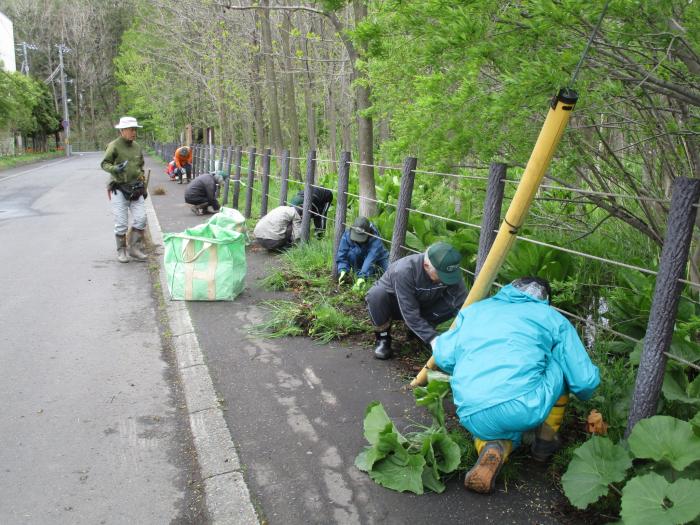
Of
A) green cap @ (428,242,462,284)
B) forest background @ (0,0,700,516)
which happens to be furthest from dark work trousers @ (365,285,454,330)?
forest background @ (0,0,700,516)

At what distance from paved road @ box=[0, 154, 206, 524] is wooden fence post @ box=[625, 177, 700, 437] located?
235 cm

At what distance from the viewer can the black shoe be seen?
3461mm

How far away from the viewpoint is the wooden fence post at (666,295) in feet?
10.2

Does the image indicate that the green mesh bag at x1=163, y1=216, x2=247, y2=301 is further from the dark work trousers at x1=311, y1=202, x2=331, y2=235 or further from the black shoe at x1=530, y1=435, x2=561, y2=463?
the black shoe at x1=530, y1=435, x2=561, y2=463

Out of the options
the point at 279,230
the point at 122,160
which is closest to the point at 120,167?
the point at 122,160

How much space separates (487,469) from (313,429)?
Result: 1.18 m

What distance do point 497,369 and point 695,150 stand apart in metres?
2.77

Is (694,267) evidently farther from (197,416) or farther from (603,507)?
(197,416)

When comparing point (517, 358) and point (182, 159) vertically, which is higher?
point (182, 159)

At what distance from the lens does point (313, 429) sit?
3.95m

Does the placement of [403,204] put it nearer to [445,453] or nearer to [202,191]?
[445,453]

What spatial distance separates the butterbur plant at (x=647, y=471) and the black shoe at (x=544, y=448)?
36 cm

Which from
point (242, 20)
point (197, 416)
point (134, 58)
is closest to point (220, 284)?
point (197, 416)

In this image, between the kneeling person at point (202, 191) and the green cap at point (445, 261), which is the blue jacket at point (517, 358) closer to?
the green cap at point (445, 261)
